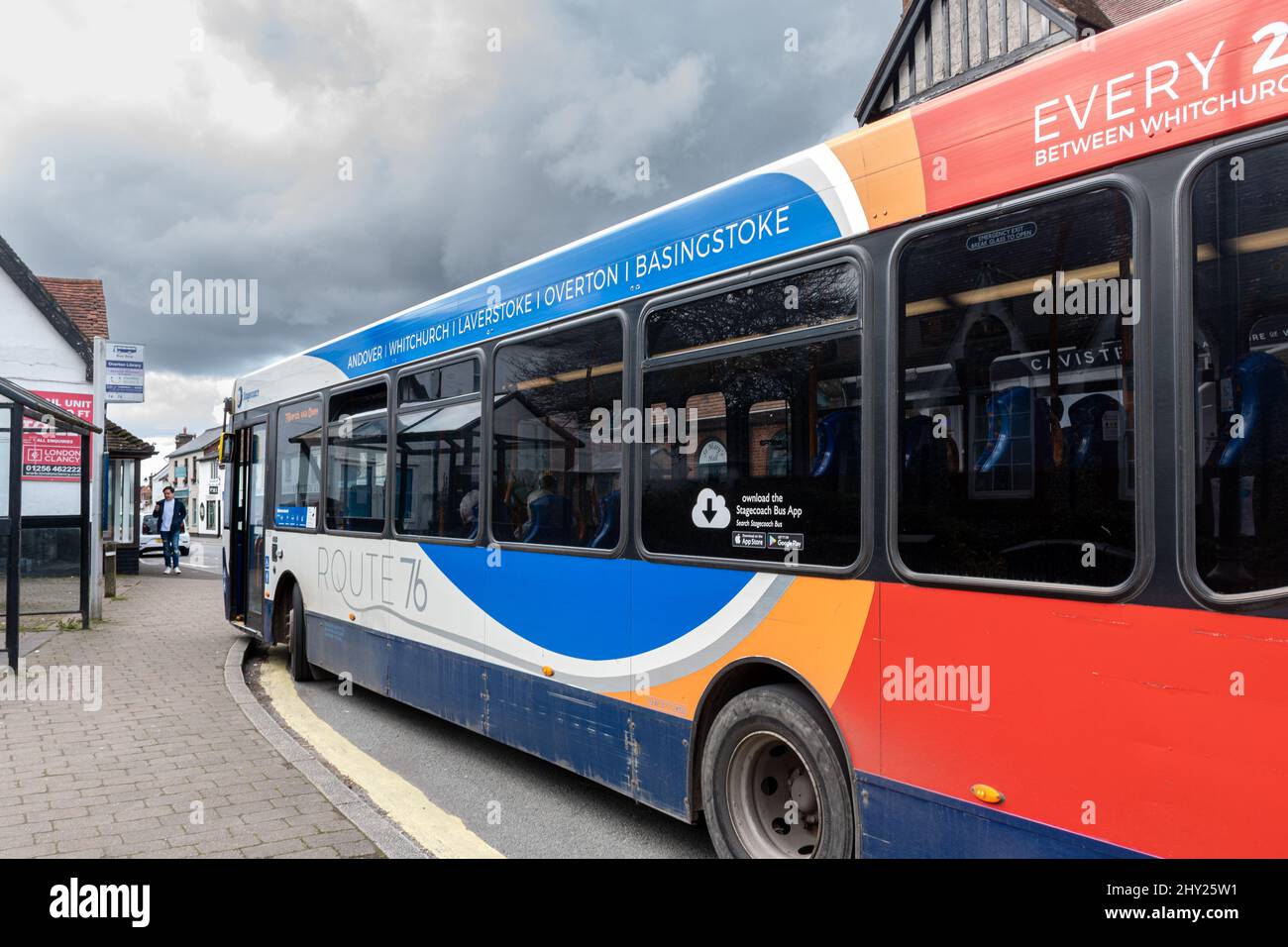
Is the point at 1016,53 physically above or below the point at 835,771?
above

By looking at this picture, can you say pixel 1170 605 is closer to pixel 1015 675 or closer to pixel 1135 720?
pixel 1135 720

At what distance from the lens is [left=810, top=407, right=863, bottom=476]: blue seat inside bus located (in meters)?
3.68

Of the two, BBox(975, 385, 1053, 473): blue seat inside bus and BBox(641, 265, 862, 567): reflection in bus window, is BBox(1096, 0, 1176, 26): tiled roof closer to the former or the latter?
BBox(641, 265, 862, 567): reflection in bus window

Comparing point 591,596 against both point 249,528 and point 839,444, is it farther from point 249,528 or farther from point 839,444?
point 249,528

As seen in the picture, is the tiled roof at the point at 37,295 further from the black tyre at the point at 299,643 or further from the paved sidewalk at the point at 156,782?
the black tyre at the point at 299,643

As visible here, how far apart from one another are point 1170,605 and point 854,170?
6.53ft

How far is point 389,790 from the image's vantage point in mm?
5699

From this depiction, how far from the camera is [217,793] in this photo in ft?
17.6

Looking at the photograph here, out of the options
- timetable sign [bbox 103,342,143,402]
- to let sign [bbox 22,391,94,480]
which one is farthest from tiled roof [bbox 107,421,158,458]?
timetable sign [bbox 103,342,143,402]

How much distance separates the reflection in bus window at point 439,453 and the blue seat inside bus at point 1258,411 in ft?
14.5

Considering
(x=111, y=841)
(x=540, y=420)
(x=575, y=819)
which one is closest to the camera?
(x=111, y=841)

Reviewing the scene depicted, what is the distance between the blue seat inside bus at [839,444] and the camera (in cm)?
368

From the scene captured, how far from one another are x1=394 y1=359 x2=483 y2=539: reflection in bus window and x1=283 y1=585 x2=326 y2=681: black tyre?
2.55m
